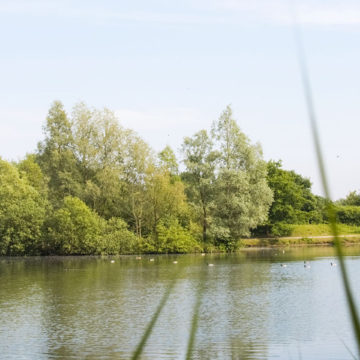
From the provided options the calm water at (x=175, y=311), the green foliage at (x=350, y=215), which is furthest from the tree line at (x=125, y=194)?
the green foliage at (x=350, y=215)

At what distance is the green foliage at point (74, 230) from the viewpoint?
49.7 meters

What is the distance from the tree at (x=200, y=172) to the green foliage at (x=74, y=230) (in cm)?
838

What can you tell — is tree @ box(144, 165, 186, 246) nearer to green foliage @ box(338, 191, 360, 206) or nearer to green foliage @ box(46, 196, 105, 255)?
green foliage @ box(46, 196, 105, 255)

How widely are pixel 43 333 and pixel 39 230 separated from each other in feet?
105

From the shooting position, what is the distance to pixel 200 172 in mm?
53562

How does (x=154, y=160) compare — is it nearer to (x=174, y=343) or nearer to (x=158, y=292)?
(x=158, y=292)

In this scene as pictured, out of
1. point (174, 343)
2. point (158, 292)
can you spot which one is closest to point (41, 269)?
point (158, 292)

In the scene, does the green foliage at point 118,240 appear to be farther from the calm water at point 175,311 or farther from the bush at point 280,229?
the bush at point 280,229

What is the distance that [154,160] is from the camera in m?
53.0

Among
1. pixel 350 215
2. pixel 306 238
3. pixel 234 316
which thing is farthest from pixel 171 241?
pixel 234 316

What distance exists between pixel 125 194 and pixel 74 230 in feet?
21.0

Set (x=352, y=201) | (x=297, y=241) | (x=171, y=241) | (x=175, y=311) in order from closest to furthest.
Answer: (x=175, y=311) → (x=171, y=241) → (x=297, y=241) → (x=352, y=201)

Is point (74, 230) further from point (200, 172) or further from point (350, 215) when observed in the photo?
point (350, 215)

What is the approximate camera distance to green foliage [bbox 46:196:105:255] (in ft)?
163
